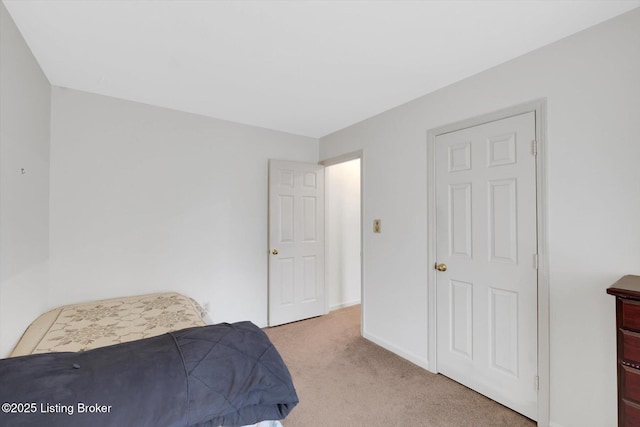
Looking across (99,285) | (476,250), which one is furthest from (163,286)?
(476,250)

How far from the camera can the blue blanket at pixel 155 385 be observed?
78cm

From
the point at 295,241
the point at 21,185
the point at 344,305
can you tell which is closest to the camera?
the point at 21,185

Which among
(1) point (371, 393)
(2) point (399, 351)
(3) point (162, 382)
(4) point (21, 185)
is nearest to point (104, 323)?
(4) point (21, 185)

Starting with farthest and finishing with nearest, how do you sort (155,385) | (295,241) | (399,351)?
(295,241), (399,351), (155,385)

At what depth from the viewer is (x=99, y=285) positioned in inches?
97.9

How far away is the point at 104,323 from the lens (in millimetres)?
1963

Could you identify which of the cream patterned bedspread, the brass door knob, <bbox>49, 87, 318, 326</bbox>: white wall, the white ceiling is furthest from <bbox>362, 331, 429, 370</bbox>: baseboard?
the white ceiling

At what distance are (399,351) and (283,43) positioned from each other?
2730mm

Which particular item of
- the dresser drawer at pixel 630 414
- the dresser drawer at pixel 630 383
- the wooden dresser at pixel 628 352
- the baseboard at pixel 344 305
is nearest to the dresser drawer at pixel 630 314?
the wooden dresser at pixel 628 352

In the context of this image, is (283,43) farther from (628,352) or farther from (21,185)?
(628,352)

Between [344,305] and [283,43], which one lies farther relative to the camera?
[344,305]

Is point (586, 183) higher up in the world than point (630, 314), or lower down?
higher up

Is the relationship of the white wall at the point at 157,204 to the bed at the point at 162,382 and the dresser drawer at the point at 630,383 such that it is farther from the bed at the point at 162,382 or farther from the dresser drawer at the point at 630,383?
the dresser drawer at the point at 630,383

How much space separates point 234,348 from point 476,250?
72.3 inches
